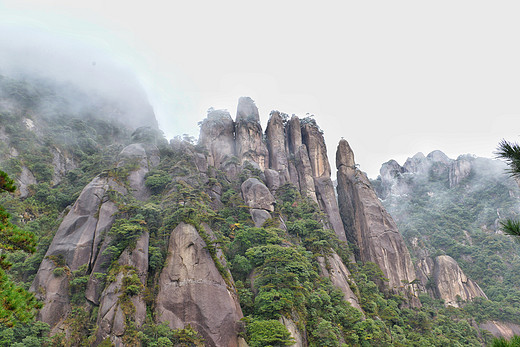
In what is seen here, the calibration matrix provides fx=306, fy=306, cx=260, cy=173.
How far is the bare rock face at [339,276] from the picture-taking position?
98.1ft

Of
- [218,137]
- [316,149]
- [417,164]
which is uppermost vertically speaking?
[417,164]

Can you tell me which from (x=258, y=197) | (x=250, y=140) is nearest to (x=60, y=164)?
(x=258, y=197)

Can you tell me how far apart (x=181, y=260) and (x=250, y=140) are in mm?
32222

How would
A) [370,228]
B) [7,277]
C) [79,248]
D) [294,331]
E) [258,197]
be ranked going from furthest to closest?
[370,228], [258,197], [79,248], [294,331], [7,277]

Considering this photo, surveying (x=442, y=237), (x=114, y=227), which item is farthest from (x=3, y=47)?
(x=442, y=237)

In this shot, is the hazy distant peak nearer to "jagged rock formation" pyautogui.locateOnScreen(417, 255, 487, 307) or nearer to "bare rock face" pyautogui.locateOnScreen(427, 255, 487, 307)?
"jagged rock formation" pyautogui.locateOnScreen(417, 255, 487, 307)

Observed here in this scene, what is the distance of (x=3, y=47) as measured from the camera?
61.3m

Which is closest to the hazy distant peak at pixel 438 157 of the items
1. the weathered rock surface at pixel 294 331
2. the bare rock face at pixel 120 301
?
the weathered rock surface at pixel 294 331

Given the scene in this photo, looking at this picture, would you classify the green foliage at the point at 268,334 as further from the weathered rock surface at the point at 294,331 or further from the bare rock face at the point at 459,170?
the bare rock face at the point at 459,170

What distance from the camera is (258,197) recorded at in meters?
37.4

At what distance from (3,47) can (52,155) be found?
40840mm

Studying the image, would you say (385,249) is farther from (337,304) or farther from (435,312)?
(337,304)

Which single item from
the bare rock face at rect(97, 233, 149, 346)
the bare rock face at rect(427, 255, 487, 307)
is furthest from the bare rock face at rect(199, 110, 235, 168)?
the bare rock face at rect(427, 255, 487, 307)

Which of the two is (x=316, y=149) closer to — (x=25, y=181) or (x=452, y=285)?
(x=452, y=285)
